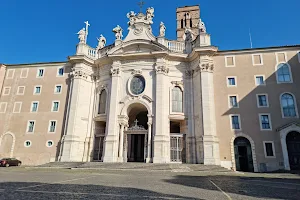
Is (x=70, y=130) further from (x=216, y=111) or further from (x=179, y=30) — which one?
(x=179, y=30)

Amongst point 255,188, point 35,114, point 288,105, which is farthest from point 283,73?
point 35,114

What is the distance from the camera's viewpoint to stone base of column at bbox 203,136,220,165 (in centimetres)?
2039

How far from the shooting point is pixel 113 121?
23.5 metres

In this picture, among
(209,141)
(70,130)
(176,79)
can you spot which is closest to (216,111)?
(209,141)

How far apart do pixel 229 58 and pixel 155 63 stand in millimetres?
8649

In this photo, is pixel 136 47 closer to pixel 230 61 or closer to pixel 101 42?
pixel 101 42

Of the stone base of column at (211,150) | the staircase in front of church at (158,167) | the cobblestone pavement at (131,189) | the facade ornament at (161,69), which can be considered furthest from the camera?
the facade ornament at (161,69)

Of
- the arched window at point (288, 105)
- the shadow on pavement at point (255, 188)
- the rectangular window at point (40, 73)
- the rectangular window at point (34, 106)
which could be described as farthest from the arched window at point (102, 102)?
the arched window at point (288, 105)

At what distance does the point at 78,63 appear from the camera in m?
26.8

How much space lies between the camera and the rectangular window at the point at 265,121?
21.1m

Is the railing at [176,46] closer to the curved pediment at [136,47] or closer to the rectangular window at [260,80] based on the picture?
the curved pediment at [136,47]

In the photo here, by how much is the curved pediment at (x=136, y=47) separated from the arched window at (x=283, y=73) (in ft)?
43.8

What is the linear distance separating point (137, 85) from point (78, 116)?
26.5ft

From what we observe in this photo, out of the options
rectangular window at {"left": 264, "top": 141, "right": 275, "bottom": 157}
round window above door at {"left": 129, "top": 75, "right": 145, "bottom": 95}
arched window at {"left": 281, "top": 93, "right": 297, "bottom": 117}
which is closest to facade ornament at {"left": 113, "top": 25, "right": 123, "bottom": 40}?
round window above door at {"left": 129, "top": 75, "right": 145, "bottom": 95}
